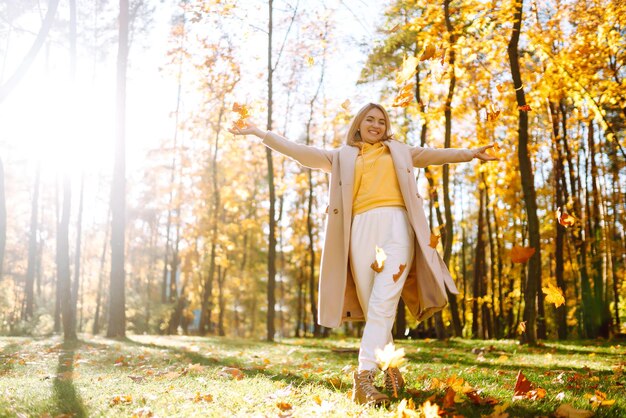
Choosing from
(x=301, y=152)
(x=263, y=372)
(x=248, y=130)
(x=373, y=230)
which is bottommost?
(x=263, y=372)

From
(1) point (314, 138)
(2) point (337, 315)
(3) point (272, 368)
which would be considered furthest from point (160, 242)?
(2) point (337, 315)

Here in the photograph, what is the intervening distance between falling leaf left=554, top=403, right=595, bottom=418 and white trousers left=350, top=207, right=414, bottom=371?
3.92ft

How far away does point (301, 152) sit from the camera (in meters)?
4.71

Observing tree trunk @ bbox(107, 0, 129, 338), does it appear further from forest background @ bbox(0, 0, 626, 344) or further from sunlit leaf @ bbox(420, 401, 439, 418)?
sunlit leaf @ bbox(420, 401, 439, 418)

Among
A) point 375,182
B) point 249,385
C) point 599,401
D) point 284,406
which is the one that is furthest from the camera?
point 249,385

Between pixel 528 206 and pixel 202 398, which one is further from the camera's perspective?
pixel 528 206

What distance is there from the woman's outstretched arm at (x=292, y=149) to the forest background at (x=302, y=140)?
1.23 metres

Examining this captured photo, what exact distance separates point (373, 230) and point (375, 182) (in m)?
0.38

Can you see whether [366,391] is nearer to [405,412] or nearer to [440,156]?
[405,412]

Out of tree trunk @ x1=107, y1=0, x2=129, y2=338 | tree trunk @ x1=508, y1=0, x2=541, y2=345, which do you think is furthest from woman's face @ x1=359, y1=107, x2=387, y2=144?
tree trunk @ x1=107, y1=0, x2=129, y2=338

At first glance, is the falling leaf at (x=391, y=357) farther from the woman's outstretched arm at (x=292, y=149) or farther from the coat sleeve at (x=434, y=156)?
the coat sleeve at (x=434, y=156)

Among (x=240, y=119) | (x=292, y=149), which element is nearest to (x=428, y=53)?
(x=292, y=149)

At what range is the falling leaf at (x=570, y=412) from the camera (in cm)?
344

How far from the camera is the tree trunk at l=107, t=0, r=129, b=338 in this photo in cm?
1372
